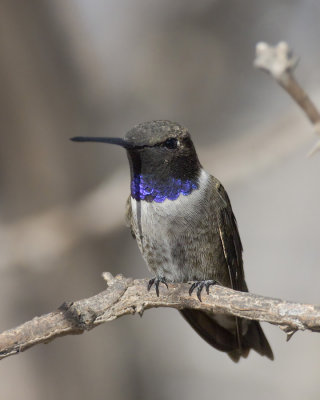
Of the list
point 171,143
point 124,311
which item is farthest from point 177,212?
point 124,311

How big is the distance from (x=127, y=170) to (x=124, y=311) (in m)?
2.88

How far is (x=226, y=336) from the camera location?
392 centimetres

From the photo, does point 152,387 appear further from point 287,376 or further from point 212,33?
point 212,33

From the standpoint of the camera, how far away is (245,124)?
7.25m

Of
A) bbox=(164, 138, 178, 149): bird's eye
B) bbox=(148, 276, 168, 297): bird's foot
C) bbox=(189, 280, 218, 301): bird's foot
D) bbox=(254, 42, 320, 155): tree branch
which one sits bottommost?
bbox=(189, 280, 218, 301): bird's foot

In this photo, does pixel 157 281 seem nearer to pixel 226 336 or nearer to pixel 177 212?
pixel 177 212

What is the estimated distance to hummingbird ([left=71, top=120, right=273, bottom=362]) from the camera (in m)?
3.29

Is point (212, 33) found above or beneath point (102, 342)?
above

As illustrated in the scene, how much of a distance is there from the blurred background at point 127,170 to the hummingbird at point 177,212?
167 centimetres

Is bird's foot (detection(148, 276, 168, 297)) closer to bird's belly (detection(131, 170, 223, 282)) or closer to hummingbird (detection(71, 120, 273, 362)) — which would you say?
hummingbird (detection(71, 120, 273, 362))

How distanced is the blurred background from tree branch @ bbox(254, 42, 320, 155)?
10.4 feet

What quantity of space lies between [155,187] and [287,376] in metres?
3.52

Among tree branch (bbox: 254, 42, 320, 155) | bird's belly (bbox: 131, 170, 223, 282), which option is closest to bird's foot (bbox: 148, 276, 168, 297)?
bird's belly (bbox: 131, 170, 223, 282)

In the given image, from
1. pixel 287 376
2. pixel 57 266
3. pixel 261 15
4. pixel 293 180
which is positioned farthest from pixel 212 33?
pixel 287 376
